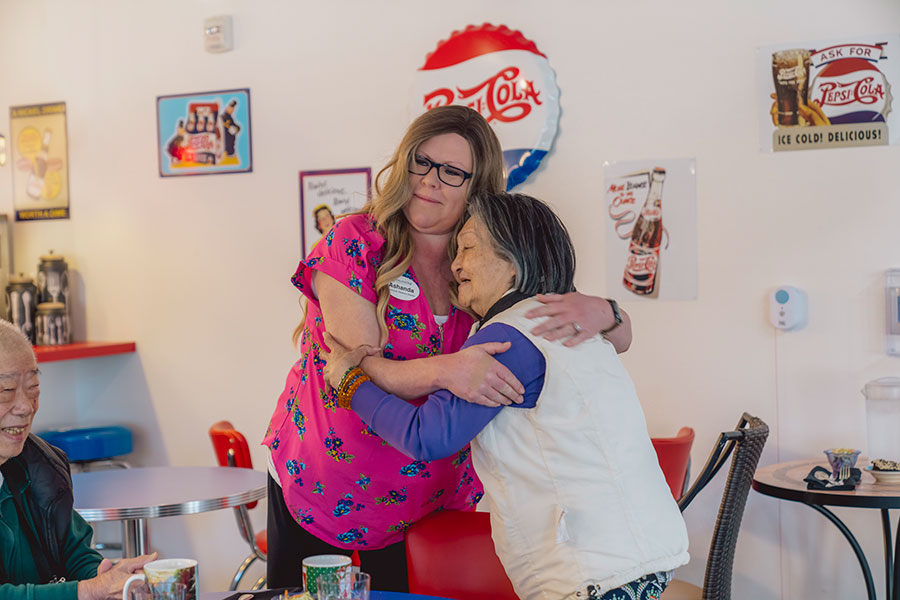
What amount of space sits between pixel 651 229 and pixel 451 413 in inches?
86.6

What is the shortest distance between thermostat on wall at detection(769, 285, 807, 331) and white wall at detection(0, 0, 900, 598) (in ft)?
0.17

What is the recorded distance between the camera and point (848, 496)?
2816 mm

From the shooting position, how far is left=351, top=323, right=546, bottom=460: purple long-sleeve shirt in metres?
1.64

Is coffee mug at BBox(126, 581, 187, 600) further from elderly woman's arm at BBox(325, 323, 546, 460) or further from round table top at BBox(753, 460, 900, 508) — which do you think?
round table top at BBox(753, 460, 900, 508)

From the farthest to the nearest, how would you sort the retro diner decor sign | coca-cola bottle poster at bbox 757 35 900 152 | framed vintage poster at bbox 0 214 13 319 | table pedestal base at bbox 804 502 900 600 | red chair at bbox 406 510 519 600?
framed vintage poster at bbox 0 214 13 319, the retro diner decor sign, coca-cola bottle poster at bbox 757 35 900 152, table pedestal base at bbox 804 502 900 600, red chair at bbox 406 510 519 600

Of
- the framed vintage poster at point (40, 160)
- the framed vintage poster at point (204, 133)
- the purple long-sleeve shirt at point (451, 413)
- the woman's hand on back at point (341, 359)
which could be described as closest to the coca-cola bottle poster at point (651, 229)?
the framed vintage poster at point (204, 133)

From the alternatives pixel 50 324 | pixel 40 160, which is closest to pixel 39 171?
pixel 40 160

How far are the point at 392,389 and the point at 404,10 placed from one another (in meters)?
2.61

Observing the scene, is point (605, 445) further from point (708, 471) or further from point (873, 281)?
point (873, 281)

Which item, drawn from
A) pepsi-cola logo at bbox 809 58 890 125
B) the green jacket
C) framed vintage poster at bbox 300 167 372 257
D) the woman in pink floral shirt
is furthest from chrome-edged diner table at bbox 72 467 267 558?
pepsi-cola logo at bbox 809 58 890 125

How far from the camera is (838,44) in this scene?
11.3 feet

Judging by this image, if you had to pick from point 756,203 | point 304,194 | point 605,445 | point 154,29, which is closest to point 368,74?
point 304,194

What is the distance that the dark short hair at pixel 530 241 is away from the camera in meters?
1.76

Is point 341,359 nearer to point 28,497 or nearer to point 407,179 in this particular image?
point 407,179
